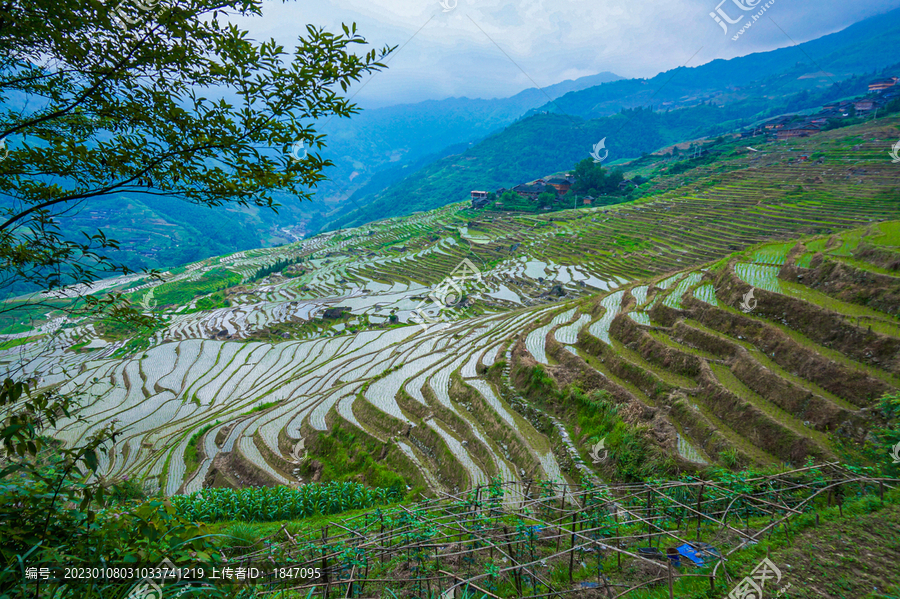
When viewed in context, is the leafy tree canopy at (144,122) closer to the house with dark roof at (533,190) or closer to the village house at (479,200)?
the house with dark roof at (533,190)

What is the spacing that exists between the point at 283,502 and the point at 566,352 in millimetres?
9573

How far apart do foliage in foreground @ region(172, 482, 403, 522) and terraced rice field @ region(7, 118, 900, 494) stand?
1614 mm

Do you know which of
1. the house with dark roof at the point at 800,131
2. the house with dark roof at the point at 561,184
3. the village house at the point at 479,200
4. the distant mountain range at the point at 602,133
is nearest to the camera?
the house with dark roof at the point at 800,131

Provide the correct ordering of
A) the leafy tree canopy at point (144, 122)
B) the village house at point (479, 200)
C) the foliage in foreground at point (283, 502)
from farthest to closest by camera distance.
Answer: the village house at point (479, 200) → the foliage in foreground at point (283, 502) → the leafy tree canopy at point (144, 122)

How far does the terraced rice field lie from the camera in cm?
826

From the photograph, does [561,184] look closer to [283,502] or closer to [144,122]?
[283,502]

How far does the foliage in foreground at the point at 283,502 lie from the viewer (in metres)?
9.52

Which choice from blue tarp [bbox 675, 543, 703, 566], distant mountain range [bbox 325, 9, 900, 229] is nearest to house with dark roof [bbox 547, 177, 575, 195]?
distant mountain range [bbox 325, 9, 900, 229]

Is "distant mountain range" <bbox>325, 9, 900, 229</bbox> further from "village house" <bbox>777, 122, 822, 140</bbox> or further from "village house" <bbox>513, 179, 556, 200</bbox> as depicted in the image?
"village house" <bbox>777, 122, 822, 140</bbox>

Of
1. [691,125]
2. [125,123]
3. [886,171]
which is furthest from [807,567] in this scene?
[691,125]

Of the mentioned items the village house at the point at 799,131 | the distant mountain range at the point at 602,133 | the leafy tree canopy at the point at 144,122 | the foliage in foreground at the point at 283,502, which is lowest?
the foliage in foreground at the point at 283,502

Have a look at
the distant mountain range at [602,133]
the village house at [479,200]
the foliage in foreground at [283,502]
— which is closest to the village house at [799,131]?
the village house at [479,200]

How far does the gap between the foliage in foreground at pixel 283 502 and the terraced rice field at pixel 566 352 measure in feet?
5.30

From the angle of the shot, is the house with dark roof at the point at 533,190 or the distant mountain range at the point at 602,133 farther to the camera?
the distant mountain range at the point at 602,133
